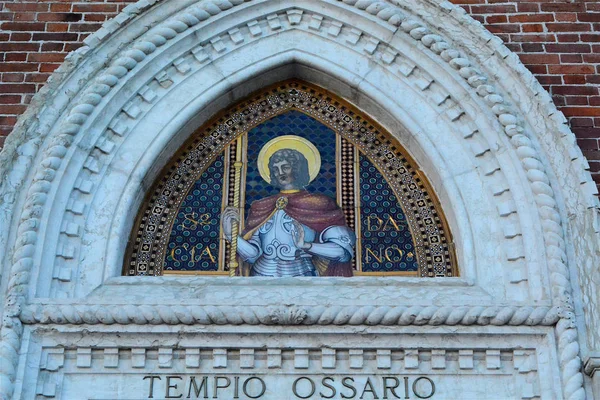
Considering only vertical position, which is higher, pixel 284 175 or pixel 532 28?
pixel 532 28

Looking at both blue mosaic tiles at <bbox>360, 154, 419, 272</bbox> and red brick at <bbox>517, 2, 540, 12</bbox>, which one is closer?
blue mosaic tiles at <bbox>360, 154, 419, 272</bbox>

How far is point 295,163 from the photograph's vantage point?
8914mm

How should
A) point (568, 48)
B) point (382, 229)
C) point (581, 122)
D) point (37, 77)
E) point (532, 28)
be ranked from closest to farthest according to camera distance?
point (581, 122)
point (382, 229)
point (37, 77)
point (568, 48)
point (532, 28)

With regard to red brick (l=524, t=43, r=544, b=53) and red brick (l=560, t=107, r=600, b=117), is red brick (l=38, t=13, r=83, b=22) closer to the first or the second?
red brick (l=524, t=43, r=544, b=53)

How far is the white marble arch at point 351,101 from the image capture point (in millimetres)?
7762

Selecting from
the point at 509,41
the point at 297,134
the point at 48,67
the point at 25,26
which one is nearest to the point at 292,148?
the point at 297,134

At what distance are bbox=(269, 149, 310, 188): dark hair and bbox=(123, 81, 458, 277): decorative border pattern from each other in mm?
344

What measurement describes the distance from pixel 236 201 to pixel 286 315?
4.59ft

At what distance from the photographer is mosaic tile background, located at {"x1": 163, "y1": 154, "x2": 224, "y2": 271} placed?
8.44m

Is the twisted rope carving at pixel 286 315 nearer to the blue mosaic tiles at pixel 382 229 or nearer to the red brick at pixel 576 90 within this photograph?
the blue mosaic tiles at pixel 382 229

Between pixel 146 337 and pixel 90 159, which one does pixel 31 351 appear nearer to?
pixel 146 337

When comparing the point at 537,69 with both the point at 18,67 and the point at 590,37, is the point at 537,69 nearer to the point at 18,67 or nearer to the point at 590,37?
the point at 590,37

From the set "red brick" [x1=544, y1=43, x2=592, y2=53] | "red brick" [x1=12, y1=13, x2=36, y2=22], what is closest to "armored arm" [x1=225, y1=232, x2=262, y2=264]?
"red brick" [x1=12, y1=13, x2=36, y2=22]

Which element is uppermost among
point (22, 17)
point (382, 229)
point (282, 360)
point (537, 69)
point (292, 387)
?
point (22, 17)
